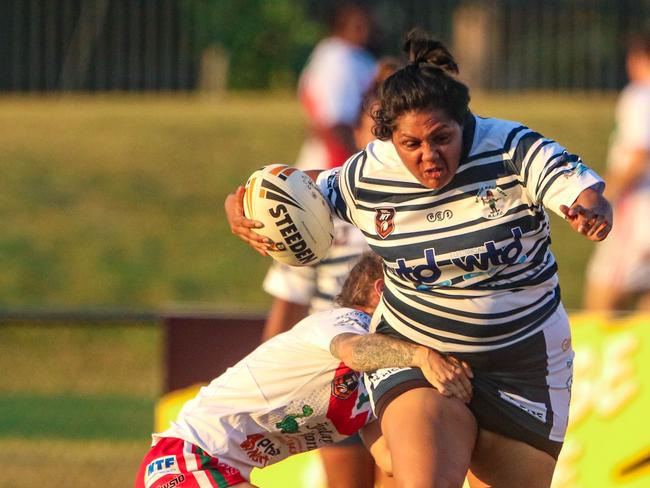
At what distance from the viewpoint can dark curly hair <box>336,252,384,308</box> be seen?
4414 mm

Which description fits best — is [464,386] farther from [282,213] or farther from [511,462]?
[282,213]

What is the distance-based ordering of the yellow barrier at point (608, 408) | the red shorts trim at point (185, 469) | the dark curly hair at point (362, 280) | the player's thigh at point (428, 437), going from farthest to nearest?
the yellow barrier at point (608, 408), the dark curly hair at point (362, 280), the red shorts trim at point (185, 469), the player's thigh at point (428, 437)

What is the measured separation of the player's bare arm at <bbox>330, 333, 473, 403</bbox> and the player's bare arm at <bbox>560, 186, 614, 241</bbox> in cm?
59

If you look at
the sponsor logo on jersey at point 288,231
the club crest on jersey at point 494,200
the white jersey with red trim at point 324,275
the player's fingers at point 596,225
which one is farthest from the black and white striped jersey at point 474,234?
the white jersey with red trim at point 324,275

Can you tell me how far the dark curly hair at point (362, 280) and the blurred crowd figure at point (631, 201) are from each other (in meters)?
4.27

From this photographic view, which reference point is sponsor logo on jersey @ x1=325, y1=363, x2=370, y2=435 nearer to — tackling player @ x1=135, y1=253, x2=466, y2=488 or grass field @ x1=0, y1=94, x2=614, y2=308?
tackling player @ x1=135, y1=253, x2=466, y2=488

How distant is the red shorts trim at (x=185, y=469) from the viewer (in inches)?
165

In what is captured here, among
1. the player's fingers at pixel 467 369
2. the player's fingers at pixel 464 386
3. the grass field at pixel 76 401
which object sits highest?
the player's fingers at pixel 467 369

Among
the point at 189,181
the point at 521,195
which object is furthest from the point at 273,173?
the point at 189,181

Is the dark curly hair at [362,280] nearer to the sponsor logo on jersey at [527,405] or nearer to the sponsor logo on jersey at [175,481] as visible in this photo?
the sponsor logo on jersey at [527,405]

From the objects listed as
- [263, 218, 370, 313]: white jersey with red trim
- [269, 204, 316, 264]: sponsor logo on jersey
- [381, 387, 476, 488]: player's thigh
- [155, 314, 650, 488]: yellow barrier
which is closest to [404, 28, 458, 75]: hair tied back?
[269, 204, 316, 264]: sponsor logo on jersey

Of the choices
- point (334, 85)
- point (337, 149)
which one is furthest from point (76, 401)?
point (337, 149)

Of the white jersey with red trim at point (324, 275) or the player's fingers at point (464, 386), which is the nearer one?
the player's fingers at point (464, 386)

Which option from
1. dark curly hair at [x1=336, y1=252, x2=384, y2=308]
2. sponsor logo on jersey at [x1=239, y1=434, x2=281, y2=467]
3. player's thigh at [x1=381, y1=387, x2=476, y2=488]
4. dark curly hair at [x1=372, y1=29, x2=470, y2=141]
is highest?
dark curly hair at [x1=372, y1=29, x2=470, y2=141]
